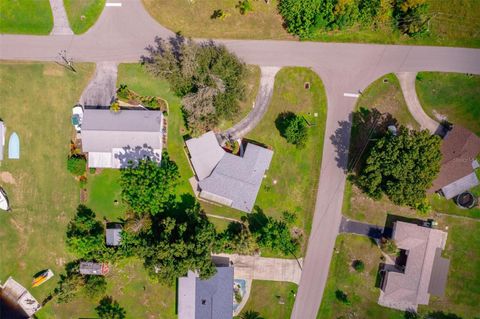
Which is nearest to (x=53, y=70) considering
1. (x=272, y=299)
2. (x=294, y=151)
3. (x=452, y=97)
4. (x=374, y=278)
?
(x=294, y=151)

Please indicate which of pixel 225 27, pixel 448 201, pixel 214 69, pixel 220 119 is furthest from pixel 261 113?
pixel 448 201

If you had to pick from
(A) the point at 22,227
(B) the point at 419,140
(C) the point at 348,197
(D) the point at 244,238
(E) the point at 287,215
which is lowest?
(A) the point at 22,227

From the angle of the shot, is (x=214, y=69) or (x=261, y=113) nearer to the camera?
(x=214, y=69)

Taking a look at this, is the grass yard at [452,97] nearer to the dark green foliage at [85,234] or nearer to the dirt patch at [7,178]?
the dark green foliage at [85,234]

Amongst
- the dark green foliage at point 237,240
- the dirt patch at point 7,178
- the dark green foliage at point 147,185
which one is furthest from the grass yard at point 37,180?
the dark green foliage at point 237,240

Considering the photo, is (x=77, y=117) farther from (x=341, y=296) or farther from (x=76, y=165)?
(x=341, y=296)

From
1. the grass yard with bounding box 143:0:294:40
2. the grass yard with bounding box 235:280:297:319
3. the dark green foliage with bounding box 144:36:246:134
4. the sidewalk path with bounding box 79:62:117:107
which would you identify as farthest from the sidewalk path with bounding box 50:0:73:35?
the grass yard with bounding box 235:280:297:319

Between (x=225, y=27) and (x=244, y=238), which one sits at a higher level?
(x=225, y=27)

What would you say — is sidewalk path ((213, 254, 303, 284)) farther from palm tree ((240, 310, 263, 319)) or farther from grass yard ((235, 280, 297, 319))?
palm tree ((240, 310, 263, 319))

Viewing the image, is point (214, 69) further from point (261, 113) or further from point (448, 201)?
point (448, 201)
